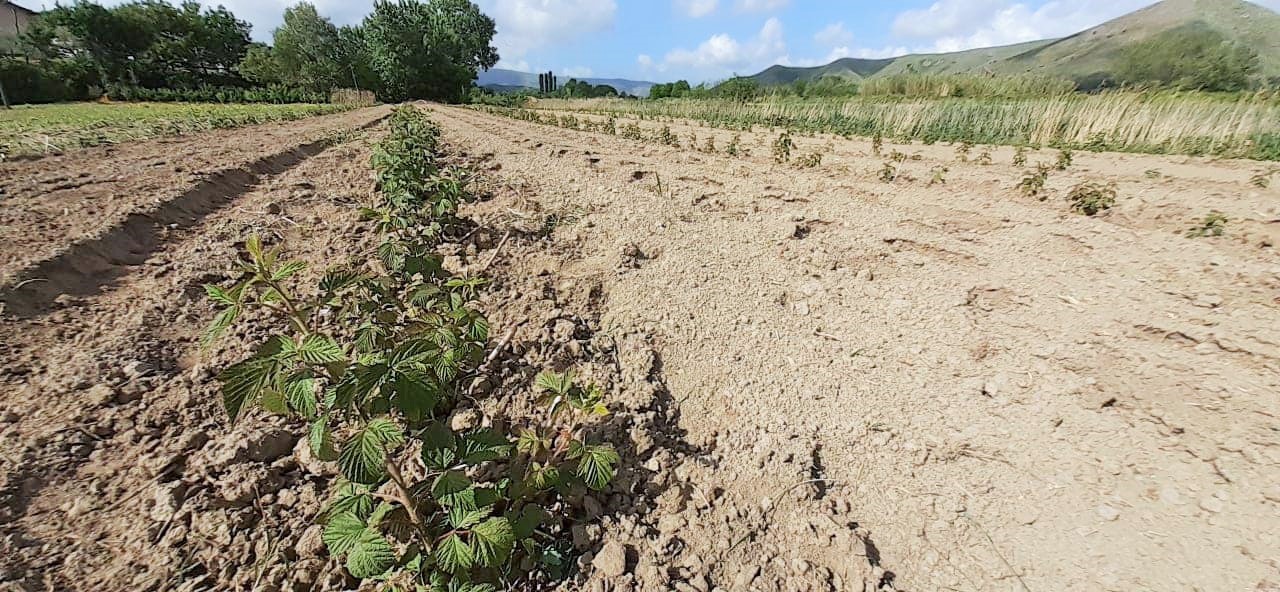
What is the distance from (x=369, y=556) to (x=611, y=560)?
655mm

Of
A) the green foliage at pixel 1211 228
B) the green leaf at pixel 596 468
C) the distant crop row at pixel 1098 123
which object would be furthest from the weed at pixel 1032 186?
the green leaf at pixel 596 468

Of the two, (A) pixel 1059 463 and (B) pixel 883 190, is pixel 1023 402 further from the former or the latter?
(B) pixel 883 190

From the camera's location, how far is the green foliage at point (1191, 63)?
41.3 ft

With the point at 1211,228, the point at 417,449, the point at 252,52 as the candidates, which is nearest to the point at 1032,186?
the point at 1211,228

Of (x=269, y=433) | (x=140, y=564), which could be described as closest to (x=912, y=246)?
(x=269, y=433)

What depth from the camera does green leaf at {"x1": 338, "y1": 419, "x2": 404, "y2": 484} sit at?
1084 millimetres

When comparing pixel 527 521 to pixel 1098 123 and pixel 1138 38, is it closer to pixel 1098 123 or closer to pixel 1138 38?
pixel 1098 123

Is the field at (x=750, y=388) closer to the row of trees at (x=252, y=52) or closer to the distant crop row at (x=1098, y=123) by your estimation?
the distant crop row at (x=1098, y=123)

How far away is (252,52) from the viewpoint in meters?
48.6

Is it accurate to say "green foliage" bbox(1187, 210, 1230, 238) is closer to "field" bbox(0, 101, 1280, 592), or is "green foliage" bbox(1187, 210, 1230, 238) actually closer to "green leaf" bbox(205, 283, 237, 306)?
"field" bbox(0, 101, 1280, 592)

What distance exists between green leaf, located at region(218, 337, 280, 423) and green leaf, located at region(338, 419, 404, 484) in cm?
21

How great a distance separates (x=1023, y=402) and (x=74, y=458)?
352 cm

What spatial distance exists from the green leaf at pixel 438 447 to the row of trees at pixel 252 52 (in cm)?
4690

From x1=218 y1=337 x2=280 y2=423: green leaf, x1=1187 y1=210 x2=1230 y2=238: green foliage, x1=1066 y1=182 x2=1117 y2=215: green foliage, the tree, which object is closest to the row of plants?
x1=218 y1=337 x2=280 y2=423: green leaf
